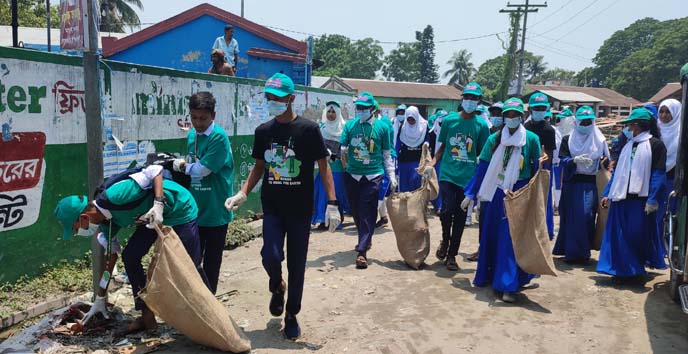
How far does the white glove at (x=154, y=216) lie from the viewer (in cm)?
348

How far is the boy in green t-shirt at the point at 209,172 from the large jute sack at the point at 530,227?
102 inches

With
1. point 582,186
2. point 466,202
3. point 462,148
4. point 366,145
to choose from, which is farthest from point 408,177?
point 466,202

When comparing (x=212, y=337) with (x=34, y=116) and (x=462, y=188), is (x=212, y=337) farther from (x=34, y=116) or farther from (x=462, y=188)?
(x=462, y=188)

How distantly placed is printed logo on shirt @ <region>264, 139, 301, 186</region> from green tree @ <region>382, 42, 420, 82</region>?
79.9 m

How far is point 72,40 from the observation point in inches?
164

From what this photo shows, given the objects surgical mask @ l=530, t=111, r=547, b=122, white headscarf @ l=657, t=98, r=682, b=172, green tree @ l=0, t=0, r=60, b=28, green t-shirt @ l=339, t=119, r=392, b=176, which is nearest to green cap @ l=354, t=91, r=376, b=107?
green t-shirt @ l=339, t=119, r=392, b=176

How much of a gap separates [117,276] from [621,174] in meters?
5.24

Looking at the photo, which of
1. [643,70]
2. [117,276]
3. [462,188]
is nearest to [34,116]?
[117,276]

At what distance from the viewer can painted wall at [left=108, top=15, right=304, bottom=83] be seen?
16.3m

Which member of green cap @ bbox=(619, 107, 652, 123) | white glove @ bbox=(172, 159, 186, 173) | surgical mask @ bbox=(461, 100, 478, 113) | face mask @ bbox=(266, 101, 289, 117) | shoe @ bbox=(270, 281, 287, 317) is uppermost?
surgical mask @ bbox=(461, 100, 478, 113)

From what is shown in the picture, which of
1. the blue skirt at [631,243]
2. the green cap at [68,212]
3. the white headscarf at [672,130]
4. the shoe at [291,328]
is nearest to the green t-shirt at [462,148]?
the blue skirt at [631,243]

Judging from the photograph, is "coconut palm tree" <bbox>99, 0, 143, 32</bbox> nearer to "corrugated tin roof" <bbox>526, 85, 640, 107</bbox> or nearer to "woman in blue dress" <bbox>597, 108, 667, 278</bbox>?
"corrugated tin roof" <bbox>526, 85, 640, 107</bbox>

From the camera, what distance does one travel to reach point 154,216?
3480 millimetres

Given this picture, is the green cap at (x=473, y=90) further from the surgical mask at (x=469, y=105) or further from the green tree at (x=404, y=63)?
the green tree at (x=404, y=63)
